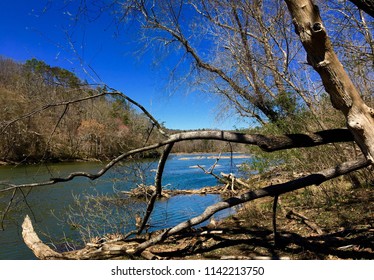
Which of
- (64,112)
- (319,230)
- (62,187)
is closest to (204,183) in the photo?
(62,187)

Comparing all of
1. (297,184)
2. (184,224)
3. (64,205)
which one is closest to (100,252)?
(184,224)

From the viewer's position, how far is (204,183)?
2078 centimetres

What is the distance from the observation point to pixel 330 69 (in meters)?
2.58

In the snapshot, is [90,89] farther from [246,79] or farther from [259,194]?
[246,79]

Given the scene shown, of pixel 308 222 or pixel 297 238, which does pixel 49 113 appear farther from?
pixel 308 222

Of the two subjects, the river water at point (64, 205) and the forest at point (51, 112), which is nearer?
the forest at point (51, 112)

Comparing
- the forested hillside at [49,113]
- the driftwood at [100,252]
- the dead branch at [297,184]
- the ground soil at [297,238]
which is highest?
the forested hillside at [49,113]

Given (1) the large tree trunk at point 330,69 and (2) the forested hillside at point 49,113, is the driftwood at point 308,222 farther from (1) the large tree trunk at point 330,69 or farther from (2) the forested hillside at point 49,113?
(2) the forested hillside at point 49,113

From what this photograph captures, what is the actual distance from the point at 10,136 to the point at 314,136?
12.1 ft

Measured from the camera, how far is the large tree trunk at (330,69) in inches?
98.7

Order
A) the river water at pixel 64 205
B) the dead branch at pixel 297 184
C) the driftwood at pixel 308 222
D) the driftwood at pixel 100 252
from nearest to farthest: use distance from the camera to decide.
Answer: the dead branch at pixel 297 184, the driftwood at pixel 100 252, the driftwood at pixel 308 222, the river water at pixel 64 205

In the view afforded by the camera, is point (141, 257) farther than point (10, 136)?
Yes

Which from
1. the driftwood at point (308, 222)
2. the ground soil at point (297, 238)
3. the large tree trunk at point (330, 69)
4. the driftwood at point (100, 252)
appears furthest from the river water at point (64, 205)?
the large tree trunk at point (330, 69)

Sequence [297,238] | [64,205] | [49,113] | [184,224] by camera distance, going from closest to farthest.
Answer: [184,224] < [49,113] < [297,238] < [64,205]
